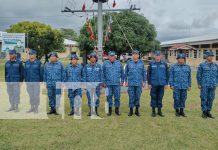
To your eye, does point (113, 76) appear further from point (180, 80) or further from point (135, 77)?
point (180, 80)

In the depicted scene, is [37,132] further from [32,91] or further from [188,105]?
[188,105]

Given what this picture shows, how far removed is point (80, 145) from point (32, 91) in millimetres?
2952

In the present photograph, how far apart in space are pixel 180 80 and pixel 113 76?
160cm

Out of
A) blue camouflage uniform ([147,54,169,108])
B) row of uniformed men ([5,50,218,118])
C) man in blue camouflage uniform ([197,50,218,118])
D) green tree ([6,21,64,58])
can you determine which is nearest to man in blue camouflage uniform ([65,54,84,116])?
row of uniformed men ([5,50,218,118])

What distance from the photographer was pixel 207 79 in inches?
290

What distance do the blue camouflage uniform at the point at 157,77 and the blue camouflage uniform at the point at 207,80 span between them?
82cm

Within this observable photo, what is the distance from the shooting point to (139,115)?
768 cm

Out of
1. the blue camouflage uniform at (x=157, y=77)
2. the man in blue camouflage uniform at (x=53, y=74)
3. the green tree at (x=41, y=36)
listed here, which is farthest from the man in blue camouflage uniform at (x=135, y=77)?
the green tree at (x=41, y=36)

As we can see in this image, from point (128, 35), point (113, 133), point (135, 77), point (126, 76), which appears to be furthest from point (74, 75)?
point (128, 35)

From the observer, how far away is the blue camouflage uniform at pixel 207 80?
7.37 metres

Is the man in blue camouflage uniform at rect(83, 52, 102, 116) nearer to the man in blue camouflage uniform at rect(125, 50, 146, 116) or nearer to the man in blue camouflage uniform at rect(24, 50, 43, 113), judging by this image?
the man in blue camouflage uniform at rect(125, 50, 146, 116)

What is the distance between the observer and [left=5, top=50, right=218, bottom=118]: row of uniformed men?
293 inches

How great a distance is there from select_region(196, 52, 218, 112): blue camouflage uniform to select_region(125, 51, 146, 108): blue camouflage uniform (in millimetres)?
1364

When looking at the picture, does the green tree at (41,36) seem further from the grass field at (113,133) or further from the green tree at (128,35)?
the grass field at (113,133)
